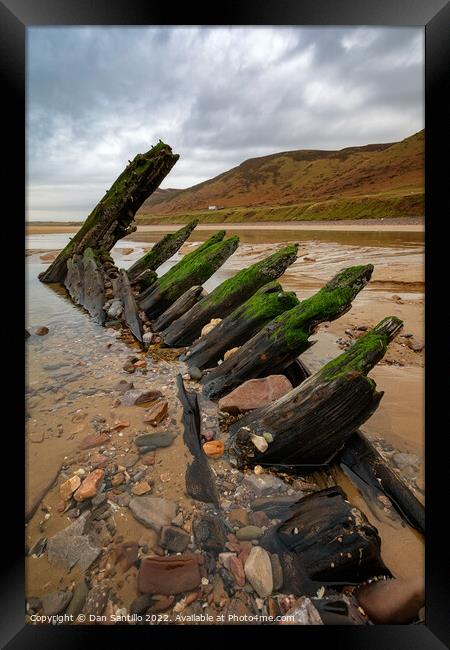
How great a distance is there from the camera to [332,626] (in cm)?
175

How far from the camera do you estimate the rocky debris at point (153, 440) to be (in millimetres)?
3271

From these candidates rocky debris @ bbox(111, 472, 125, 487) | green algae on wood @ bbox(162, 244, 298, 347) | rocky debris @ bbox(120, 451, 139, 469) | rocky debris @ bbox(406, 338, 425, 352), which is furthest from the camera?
green algae on wood @ bbox(162, 244, 298, 347)

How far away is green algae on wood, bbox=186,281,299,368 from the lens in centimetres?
458

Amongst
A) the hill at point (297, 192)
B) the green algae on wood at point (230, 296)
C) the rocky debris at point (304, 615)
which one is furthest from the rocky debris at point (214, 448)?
the hill at point (297, 192)

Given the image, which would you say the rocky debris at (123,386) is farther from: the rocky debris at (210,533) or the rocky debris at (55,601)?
the rocky debris at (55,601)

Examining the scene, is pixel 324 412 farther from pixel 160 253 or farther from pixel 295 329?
pixel 160 253

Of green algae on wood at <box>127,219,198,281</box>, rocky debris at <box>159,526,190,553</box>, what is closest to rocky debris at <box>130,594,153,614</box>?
rocky debris at <box>159,526,190,553</box>

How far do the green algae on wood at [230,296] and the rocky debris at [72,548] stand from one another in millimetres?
3932

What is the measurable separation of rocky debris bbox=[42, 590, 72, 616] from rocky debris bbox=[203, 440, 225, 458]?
1.45 meters

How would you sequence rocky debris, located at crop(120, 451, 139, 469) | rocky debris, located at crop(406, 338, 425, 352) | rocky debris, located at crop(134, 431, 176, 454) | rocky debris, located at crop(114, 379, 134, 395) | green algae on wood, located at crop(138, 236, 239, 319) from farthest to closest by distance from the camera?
green algae on wood, located at crop(138, 236, 239, 319) → rocky debris, located at crop(406, 338, 425, 352) → rocky debris, located at crop(114, 379, 134, 395) → rocky debris, located at crop(134, 431, 176, 454) → rocky debris, located at crop(120, 451, 139, 469)

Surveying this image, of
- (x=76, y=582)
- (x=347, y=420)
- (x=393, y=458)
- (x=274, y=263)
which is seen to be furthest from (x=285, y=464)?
(x=274, y=263)

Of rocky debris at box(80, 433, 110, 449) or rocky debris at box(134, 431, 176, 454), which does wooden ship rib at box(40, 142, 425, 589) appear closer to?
rocky debris at box(134, 431, 176, 454)

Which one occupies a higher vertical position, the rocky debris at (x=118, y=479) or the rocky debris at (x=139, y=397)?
the rocky debris at (x=139, y=397)

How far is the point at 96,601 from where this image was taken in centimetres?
200
